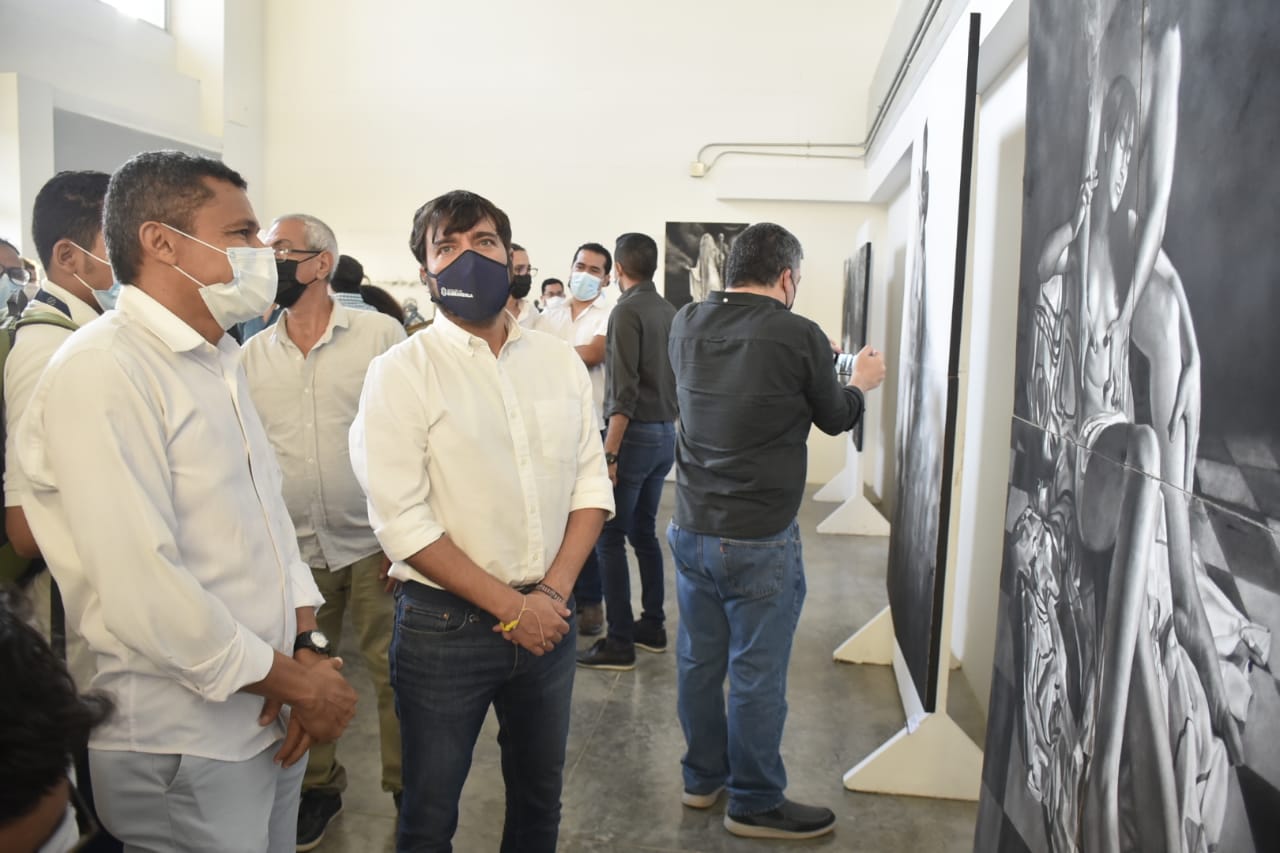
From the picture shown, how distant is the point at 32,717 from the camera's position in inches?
31.9

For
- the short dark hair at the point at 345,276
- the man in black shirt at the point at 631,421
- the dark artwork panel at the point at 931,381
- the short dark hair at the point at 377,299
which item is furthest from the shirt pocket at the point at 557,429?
the short dark hair at the point at 377,299

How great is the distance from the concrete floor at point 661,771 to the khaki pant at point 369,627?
20 centimetres

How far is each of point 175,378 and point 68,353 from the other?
152 mm

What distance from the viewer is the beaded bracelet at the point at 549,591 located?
1891mm

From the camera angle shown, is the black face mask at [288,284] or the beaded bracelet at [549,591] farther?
the black face mask at [288,284]

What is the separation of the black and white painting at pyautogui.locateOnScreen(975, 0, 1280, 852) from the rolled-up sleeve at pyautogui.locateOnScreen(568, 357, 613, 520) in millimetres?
920

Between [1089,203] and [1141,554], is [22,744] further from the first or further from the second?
[1089,203]

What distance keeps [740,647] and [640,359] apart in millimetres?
1699

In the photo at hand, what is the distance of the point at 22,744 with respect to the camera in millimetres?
798

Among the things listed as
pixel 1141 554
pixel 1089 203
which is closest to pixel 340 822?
pixel 1141 554

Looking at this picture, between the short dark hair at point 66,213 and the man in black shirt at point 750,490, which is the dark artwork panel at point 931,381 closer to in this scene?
the man in black shirt at point 750,490

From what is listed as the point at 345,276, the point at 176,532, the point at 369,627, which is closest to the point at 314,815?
the point at 369,627

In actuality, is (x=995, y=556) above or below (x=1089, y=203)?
below

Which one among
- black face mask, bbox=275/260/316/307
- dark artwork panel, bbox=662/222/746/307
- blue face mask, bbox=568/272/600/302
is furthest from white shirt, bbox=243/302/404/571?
dark artwork panel, bbox=662/222/746/307
